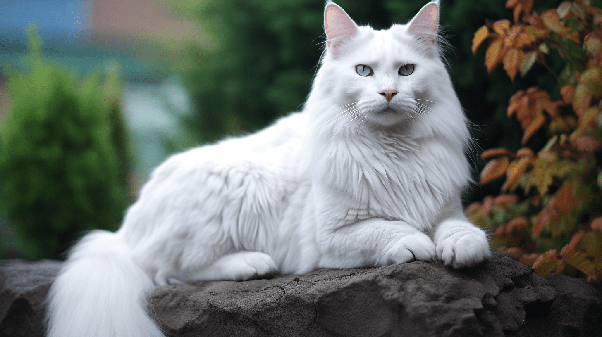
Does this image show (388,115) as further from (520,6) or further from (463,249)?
(520,6)

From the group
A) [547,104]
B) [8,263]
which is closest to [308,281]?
[547,104]

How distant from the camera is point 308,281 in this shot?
7.31 ft

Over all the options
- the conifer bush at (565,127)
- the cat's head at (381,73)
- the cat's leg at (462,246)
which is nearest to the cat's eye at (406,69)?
the cat's head at (381,73)

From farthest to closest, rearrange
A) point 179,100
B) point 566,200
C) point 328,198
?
point 179,100 < point 566,200 < point 328,198

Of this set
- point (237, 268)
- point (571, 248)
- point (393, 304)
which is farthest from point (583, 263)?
point (237, 268)

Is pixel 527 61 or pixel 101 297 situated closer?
pixel 101 297

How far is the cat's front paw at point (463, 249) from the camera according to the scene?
6.20ft

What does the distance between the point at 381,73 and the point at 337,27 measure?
394mm

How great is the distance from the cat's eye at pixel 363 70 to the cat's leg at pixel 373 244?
2.29 ft

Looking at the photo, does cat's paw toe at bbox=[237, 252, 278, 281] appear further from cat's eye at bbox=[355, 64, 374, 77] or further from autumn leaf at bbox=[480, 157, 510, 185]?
autumn leaf at bbox=[480, 157, 510, 185]

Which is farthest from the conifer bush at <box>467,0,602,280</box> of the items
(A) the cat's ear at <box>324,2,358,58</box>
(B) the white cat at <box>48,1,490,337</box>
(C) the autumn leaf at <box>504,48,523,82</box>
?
(A) the cat's ear at <box>324,2,358,58</box>

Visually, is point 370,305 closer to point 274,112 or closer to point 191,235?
point 191,235

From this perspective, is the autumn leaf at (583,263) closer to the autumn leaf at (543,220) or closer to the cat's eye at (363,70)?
the autumn leaf at (543,220)

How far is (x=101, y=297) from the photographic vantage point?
2.35 metres
